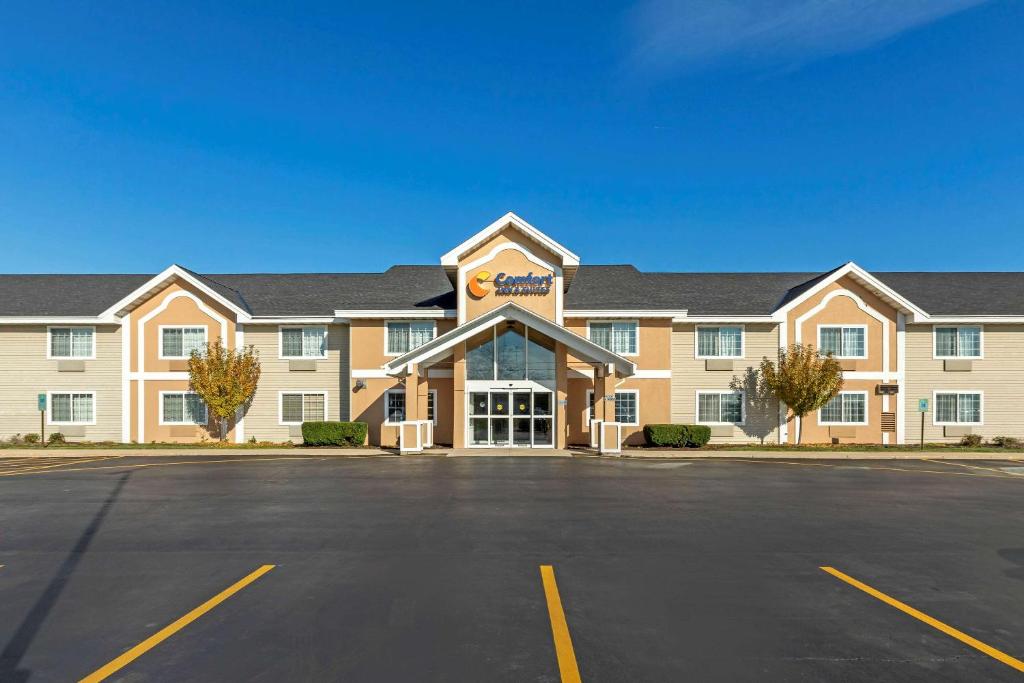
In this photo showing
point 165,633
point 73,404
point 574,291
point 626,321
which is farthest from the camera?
point 574,291

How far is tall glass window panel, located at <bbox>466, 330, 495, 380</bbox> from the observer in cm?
2420

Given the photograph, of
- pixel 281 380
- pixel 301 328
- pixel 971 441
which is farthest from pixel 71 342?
pixel 971 441

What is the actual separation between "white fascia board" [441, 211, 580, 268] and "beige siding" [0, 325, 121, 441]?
1688 centimetres

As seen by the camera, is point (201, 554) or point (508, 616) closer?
point (508, 616)

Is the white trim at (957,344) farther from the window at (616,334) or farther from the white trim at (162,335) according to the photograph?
the white trim at (162,335)

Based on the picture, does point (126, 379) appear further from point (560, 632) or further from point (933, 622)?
point (933, 622)

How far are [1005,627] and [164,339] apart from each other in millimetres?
30445

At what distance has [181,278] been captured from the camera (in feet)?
88.0

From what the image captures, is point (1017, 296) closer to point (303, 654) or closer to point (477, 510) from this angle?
point (477, 510)

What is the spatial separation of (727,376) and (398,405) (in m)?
15.7

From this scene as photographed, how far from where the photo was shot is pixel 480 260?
25375 millimetres

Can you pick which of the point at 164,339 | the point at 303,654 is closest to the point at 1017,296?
the point at 303,654

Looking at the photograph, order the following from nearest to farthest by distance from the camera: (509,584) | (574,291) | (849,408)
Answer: (509,584), (849,408), (574,291)

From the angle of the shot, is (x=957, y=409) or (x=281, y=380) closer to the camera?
(x=957, y=409)
